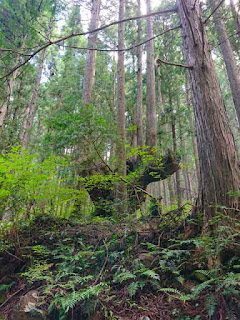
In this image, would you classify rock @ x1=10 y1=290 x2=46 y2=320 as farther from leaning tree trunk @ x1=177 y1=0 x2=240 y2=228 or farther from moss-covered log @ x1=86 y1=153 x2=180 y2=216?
moss-covered log @ x1=86 y1=153 x2=180 y2=216

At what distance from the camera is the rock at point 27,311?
249 centimetres

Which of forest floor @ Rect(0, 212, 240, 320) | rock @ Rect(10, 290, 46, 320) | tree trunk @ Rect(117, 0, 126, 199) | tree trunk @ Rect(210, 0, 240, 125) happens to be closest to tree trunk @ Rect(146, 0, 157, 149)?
tree trunk @ Rect(117, 0, 126, 199)

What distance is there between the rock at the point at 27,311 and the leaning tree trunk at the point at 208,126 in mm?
2441

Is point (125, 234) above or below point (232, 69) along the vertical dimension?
below

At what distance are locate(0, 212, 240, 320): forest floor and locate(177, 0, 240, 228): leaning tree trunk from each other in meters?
0.70

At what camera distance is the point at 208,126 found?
10.9 feet

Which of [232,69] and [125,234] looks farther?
[232,69]

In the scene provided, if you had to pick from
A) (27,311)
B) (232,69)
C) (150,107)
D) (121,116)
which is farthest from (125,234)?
(232,69)

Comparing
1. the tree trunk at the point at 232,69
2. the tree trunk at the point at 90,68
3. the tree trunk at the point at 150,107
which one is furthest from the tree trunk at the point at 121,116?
the tree trunk at the point at 232,69

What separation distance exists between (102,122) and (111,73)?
12.5 m

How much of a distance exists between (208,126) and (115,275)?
8.53 ft

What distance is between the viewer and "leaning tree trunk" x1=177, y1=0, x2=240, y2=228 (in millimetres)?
3088

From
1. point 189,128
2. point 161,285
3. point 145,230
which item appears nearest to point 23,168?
point 145,230

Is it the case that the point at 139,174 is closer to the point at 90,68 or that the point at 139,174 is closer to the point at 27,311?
the point at 27,311
